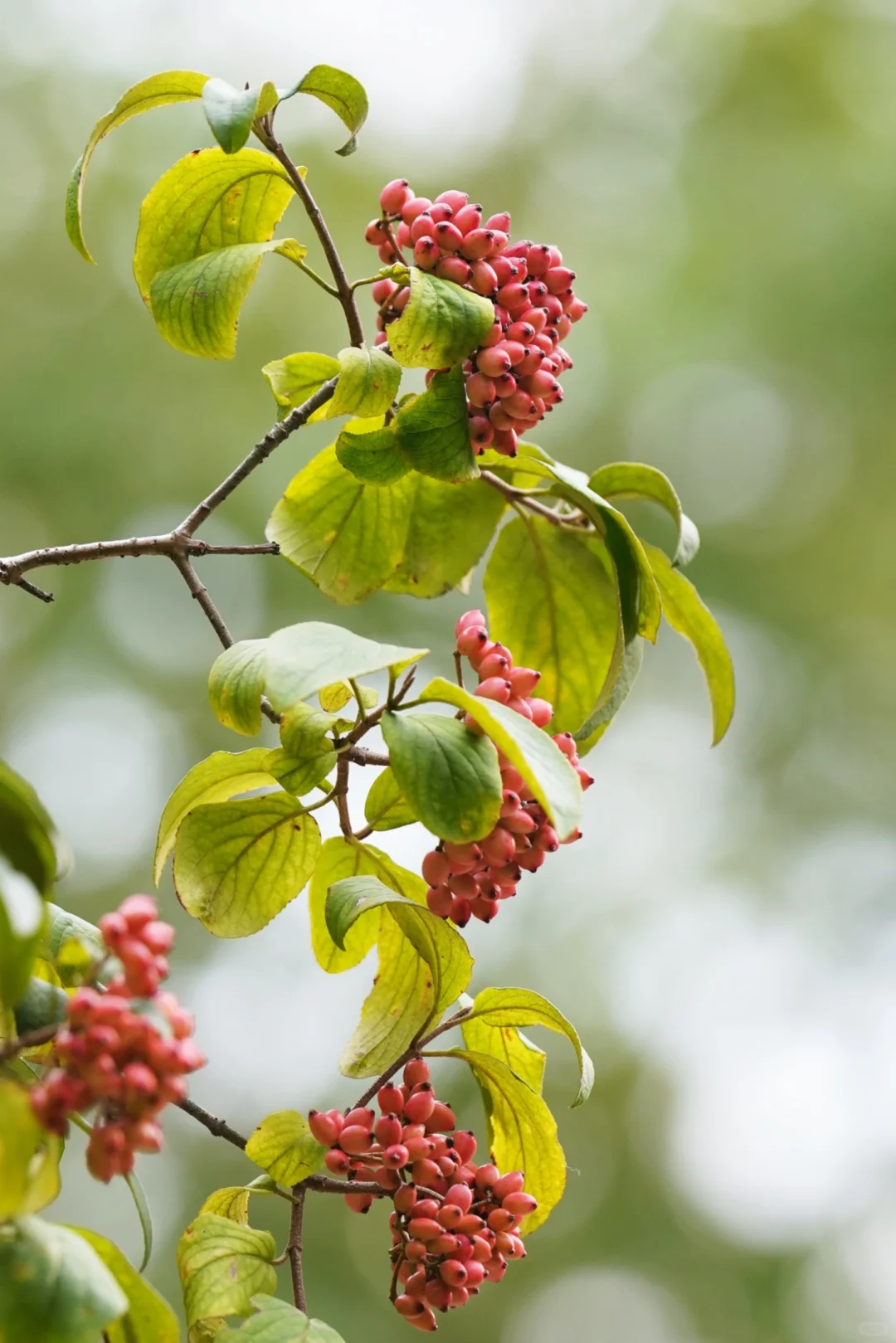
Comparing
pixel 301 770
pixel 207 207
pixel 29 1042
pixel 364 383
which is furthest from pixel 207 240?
pixel 29 1042

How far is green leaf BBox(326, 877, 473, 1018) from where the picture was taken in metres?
0.40

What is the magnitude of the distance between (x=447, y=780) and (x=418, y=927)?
8 centimetres

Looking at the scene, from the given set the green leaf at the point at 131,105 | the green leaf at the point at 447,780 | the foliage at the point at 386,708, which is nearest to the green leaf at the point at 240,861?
the foliage at the point at 386,708

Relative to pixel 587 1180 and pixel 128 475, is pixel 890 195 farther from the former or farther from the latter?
pixel 587 1180

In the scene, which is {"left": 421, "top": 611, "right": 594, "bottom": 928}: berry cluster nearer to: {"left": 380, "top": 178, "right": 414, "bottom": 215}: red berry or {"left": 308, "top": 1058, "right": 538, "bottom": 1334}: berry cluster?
{"left": 308, "top": 1058, "right": 538, "bottom": 1334}: berry cluster

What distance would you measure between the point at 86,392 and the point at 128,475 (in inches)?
6.7

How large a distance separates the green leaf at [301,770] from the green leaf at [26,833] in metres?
0.12

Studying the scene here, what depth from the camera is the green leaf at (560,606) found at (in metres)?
0.55

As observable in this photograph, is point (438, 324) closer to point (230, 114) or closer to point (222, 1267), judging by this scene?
point (230, 114)

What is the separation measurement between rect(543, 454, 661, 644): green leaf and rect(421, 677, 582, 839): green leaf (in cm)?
11

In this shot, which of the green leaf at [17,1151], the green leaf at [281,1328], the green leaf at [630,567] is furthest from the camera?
the green leaf at [630,567]

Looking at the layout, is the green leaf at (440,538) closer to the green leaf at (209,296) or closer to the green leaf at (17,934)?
the green leaf at (209,296)

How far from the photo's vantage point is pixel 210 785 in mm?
466

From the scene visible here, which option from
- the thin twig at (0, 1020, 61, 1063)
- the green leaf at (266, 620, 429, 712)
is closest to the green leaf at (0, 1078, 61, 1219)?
the thin twig at (0, 1020, 61, 1063)
